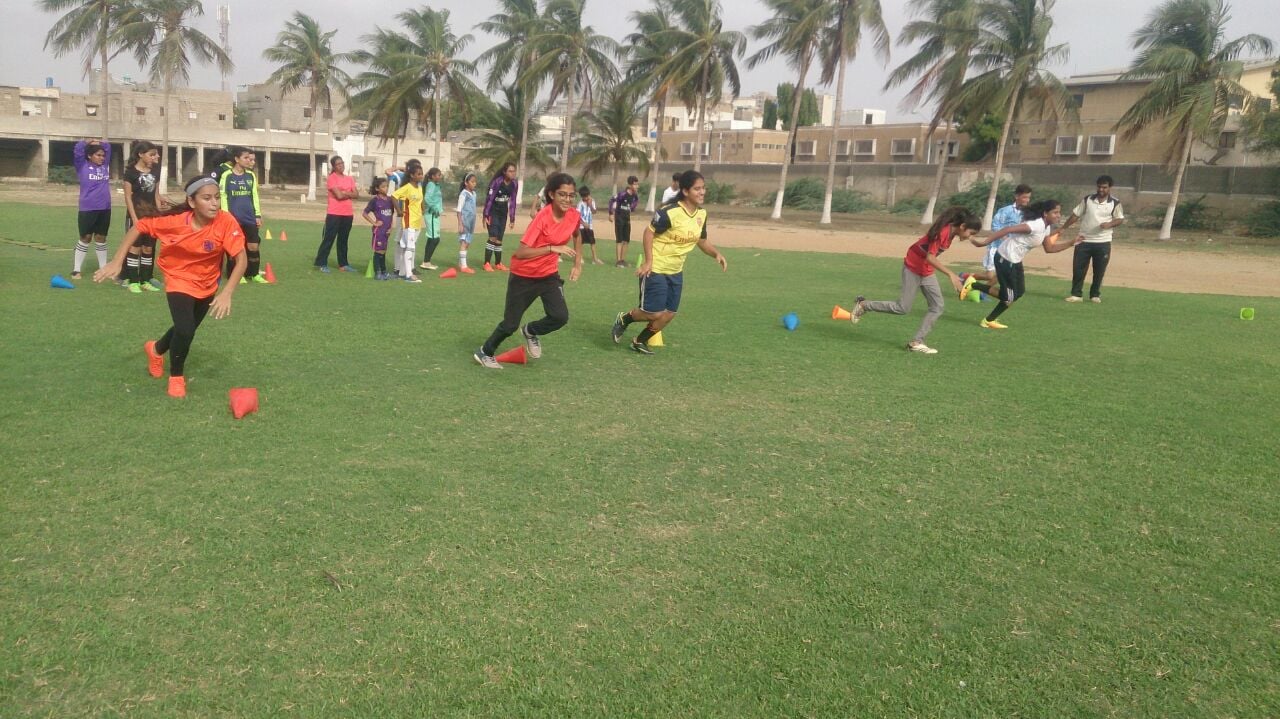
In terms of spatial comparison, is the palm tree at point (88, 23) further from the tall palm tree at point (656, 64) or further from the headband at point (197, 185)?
the headband at point (197, 185)

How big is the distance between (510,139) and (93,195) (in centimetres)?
3733

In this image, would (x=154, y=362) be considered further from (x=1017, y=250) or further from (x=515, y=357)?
(x=1017, y=250)

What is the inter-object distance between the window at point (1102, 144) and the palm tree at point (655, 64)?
19742mm

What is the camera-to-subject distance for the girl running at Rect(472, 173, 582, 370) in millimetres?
7656

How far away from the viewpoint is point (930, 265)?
9.23m

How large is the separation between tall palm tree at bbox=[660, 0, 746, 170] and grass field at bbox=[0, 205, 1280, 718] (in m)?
35.3

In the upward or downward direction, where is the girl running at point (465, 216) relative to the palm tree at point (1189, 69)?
downward

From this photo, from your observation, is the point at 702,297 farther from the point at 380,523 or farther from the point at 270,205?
the point at 270,205

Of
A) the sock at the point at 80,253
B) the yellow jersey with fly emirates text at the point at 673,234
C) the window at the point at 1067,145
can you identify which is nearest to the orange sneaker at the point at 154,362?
the yellow jersey with fly emirates text at the point at 673,234

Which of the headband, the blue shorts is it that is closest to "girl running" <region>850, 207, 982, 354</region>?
the blue shorts

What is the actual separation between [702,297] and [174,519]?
984 cm

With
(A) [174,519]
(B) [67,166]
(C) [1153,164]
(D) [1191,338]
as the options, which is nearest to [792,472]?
(A) [174,519]

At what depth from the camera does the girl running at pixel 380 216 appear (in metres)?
13.3

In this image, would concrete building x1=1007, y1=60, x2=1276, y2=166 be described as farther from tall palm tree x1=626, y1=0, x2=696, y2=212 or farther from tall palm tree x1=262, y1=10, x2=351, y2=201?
tall palm tree x1=262, y1=10, x2=351, y2=201
